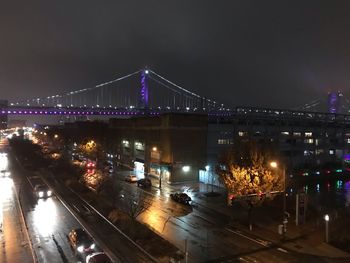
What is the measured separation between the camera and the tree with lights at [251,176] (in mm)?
27078

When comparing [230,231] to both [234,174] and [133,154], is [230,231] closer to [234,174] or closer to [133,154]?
[234,174]

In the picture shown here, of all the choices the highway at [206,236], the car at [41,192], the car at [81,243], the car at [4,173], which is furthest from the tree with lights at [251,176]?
the car at [4,173]

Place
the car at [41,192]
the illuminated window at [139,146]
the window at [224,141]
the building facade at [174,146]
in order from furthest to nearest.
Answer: the illuminated window at [139,146]
the window at [224,141]
the building facade at [174,146]
the car at [41,192]

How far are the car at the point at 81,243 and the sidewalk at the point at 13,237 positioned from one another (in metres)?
2.59

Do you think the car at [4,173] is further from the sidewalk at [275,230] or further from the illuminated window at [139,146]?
the sidewalk at [275,230]

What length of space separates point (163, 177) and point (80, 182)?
12.6 metres

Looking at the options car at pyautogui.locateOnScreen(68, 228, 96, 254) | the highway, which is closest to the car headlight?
car at pyautogui.locateOnScreen(68, 228, 96, 254)

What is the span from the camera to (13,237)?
24.5m

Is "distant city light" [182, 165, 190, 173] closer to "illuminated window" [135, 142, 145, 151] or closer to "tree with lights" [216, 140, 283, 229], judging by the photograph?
"illuminated window" [135, 142, 145, 151]

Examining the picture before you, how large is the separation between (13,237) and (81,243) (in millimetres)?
6821

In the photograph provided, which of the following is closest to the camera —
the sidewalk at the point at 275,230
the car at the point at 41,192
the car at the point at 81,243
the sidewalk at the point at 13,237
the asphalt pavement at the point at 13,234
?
the car at the point at 81,243

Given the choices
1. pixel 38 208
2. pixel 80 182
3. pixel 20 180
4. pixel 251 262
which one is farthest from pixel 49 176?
pixel 251 262

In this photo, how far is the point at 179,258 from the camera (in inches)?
807

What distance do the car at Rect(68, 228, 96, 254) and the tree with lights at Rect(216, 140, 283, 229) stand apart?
1154cm
